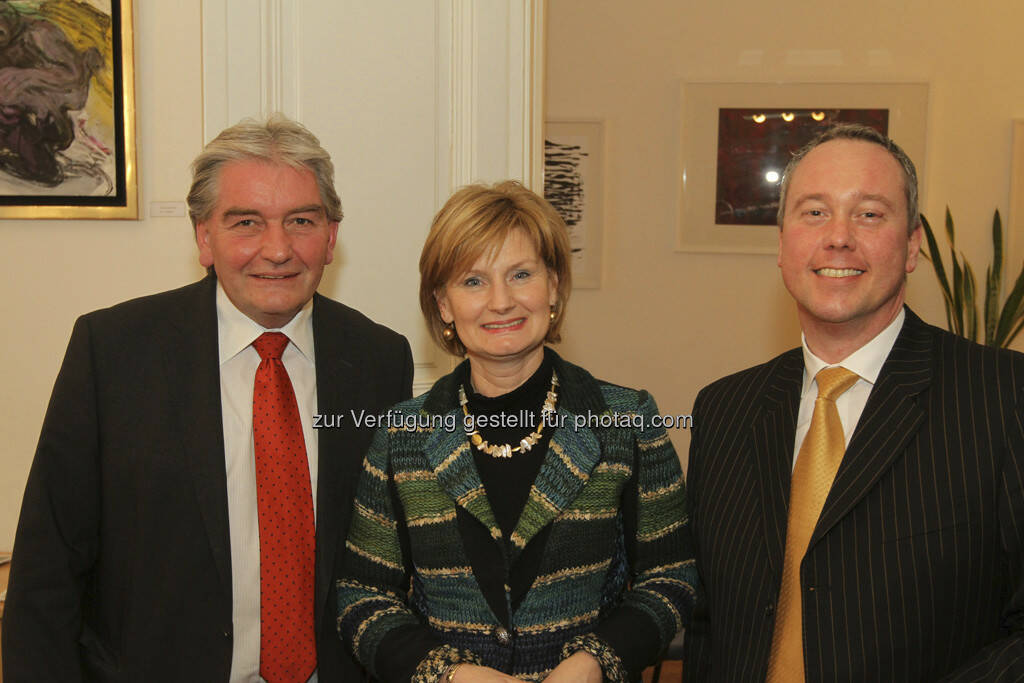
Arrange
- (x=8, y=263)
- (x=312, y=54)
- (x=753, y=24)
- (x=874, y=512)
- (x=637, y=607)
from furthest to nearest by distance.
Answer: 1. (x=753, y=24)
2. (x=8, y=263)
3. (x=312, y=54)
4. (x=637, y=607)
5. (x=874, y=512)

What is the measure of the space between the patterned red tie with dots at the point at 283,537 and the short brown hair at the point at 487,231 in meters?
0.42

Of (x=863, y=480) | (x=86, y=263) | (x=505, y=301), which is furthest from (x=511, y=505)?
(x=86, y=263)

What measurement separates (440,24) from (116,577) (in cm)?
214

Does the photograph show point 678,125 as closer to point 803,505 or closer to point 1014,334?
point 1014,334

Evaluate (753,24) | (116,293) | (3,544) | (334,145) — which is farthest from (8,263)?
(753,24)

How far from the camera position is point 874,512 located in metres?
1.52

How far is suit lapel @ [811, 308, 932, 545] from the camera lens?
1.53 metres

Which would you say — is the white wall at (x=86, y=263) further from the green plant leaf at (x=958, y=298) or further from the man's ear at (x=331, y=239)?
the green plant leaf at (x=958, y=298)

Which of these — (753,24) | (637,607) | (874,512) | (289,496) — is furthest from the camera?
(753,24)

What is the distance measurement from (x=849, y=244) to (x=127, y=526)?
5.00 feet

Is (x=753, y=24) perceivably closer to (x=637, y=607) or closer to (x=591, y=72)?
(x=591, y=72)

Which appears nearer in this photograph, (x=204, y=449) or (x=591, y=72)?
(x=204, y=449)

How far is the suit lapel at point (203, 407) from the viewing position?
5.70 ft

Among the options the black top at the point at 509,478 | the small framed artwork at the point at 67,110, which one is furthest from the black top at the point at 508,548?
the small framed artwork at the point at 67,110
